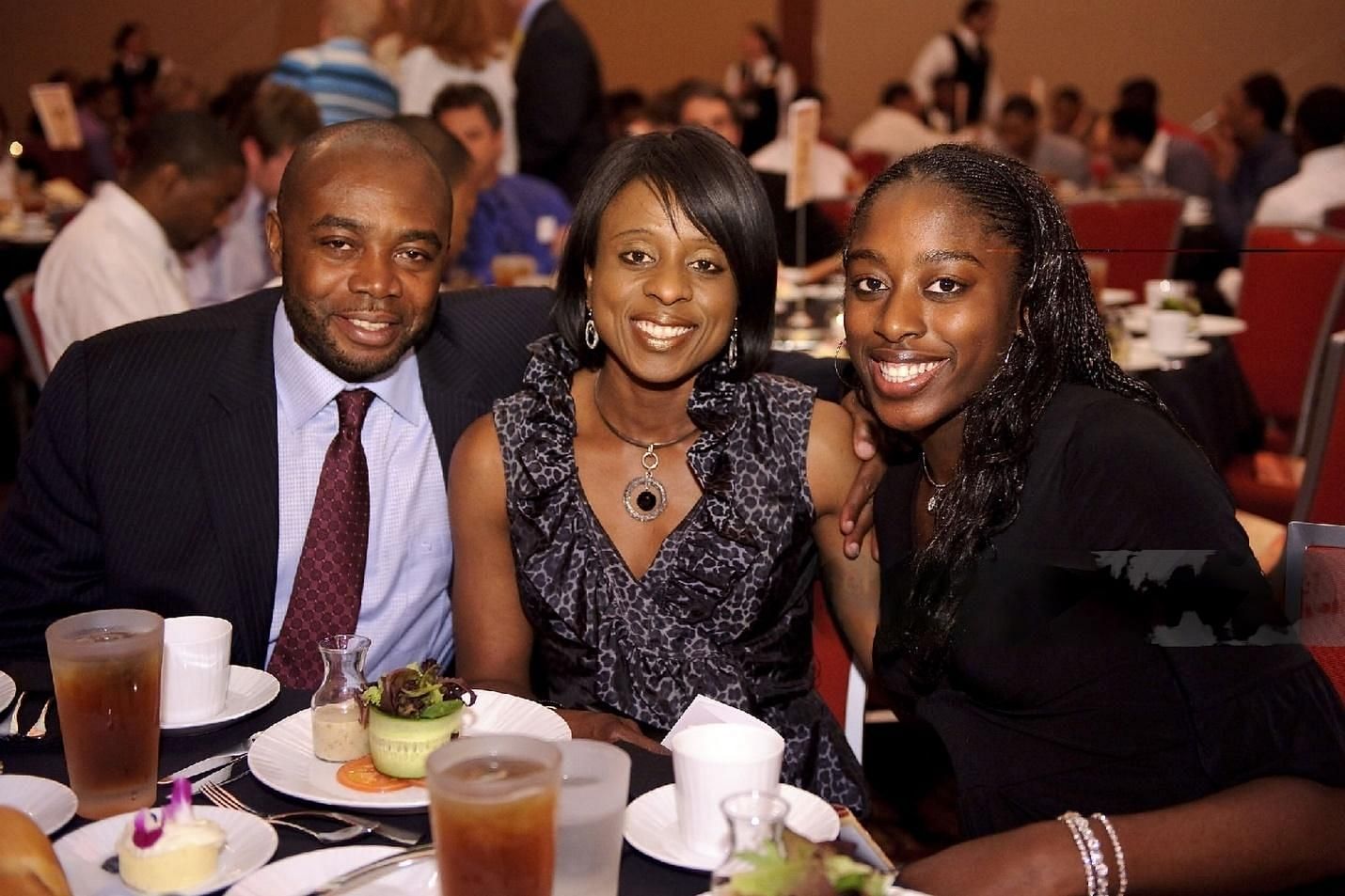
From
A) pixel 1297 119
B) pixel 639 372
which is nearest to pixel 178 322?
pixel 639 372

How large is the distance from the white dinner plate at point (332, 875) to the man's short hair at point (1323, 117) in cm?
651

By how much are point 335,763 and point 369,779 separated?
6 cm

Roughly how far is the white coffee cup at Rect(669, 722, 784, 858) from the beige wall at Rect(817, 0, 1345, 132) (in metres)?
2.32

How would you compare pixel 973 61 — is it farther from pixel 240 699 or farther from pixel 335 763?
pixel 335 763

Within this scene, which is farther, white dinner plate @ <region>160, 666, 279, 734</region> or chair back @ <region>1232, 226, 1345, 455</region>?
chair back @ <region>1232, 226, 1345, 455</region>

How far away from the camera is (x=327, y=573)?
2.18 m

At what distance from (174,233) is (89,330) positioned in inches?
23.2

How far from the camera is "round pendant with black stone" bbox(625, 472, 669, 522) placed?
7.10 feet

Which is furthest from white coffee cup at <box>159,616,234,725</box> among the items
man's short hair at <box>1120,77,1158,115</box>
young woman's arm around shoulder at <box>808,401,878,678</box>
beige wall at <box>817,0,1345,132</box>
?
man's short hair at <box>1120,77,1158,115</box>

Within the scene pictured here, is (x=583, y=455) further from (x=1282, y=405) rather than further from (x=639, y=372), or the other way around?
(x=1282, y=405)

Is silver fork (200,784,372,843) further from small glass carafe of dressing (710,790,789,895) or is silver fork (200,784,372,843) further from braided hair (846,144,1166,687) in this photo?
braided hair (846,144,1166,687)

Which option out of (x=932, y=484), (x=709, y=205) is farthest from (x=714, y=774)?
(x=709, y=205)

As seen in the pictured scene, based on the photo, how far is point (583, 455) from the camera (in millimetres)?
2201

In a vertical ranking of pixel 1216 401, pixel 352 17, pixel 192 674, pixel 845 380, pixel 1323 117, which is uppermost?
pixel 352 17
